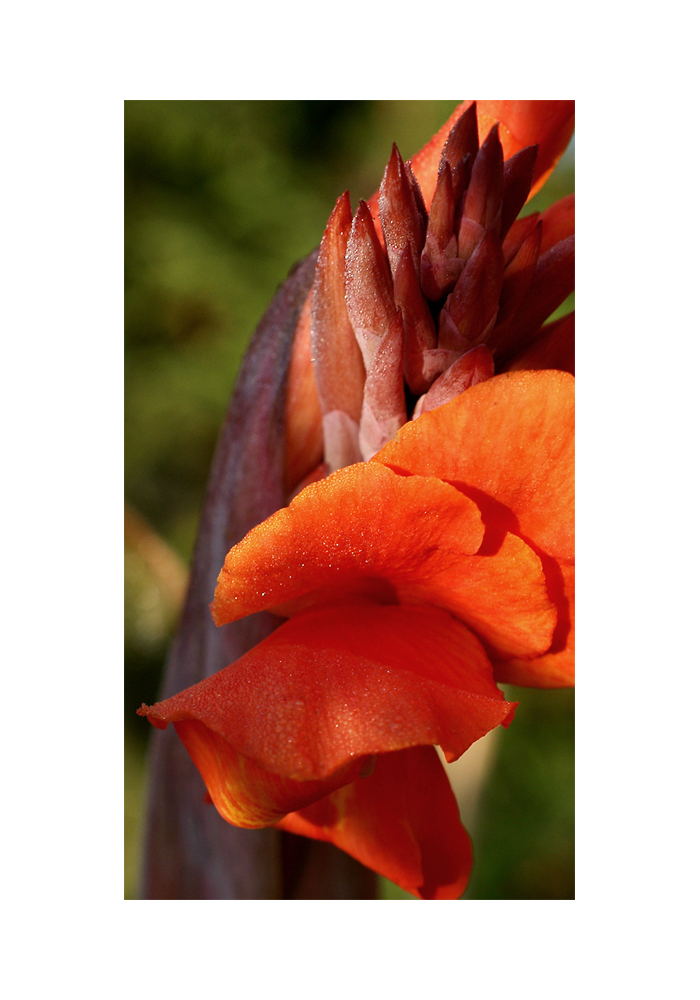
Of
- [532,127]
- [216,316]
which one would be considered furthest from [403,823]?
[216,316]

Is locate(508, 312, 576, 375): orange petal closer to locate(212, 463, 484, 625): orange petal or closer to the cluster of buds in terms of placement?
the cluster of buds

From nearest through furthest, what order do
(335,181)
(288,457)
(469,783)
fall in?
1. (288,457)
2. (335,181)
3. (469,783)

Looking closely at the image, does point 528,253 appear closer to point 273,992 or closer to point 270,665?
point 270,665

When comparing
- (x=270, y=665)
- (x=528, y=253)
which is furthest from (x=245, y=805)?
(x=528, y=253)

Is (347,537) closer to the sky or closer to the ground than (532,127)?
closer to the ground

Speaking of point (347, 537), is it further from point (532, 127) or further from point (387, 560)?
point (532, 127)

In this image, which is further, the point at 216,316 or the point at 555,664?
the point at 216,316
